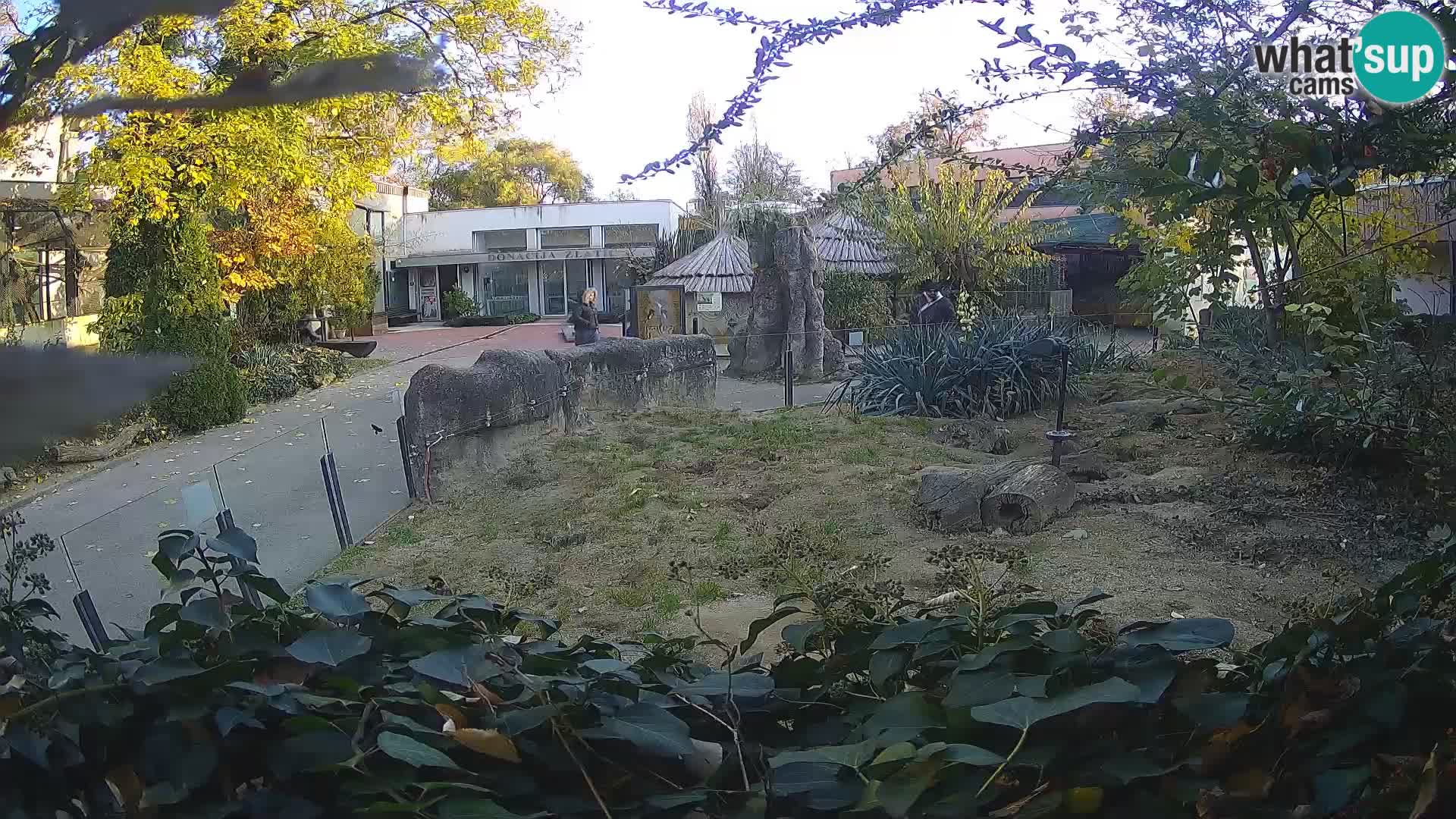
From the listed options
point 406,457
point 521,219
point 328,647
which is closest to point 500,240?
point 521,219

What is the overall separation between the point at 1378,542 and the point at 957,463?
300 centimetres

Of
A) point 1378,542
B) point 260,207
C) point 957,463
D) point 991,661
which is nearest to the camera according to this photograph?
→ point 991,661

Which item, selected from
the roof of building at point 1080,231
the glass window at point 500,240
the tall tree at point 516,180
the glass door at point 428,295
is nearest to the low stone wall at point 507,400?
the roof of building at point 1080,231

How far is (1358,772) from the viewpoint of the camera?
1.38 m

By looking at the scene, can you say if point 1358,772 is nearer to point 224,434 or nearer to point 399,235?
point 224,434

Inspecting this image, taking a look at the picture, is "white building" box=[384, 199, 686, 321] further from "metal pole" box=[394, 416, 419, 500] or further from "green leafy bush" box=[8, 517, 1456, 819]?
"green leafy bush" box=[8, 517, 1456, 819]

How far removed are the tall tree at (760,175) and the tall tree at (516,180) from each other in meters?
11.9

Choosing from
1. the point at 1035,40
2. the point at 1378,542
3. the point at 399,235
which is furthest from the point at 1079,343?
the point at 399,235

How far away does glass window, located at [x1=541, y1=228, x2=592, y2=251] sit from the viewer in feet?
116

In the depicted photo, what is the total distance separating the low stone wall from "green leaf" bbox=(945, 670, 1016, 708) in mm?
6103

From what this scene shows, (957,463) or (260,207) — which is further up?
(260,207)

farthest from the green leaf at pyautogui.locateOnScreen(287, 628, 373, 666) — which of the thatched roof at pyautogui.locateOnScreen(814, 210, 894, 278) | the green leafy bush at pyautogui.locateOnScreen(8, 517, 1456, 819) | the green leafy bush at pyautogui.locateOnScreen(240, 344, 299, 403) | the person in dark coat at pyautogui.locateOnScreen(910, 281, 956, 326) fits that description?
the thatched roof at pyautogui.locateOnScreen(814, 210, 894, 278)

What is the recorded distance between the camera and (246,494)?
589cm

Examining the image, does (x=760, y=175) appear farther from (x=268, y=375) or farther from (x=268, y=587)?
(x=268, y=587)
